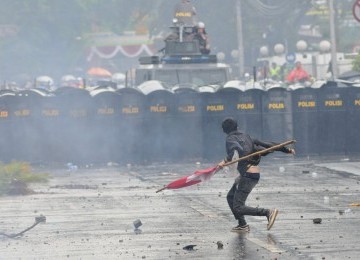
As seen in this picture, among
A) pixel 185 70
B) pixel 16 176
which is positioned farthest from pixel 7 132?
pixel 185 70

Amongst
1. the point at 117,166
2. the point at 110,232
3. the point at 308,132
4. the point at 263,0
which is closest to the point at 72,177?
the point at 117,166

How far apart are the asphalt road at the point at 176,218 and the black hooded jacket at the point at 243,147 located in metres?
0.88

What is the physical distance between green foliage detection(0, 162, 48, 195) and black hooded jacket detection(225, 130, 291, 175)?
23.3 feet

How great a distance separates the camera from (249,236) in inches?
573

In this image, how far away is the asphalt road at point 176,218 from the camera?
43.9 ft

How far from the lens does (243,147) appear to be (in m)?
15.0

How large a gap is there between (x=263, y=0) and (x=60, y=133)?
146 ft

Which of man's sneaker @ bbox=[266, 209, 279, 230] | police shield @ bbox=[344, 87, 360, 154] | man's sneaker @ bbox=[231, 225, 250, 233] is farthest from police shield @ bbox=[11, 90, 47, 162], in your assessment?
man's sneaker @ bbox=[266, 209, 279, 230]

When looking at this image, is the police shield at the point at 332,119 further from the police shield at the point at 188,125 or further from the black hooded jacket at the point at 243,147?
the black hooded jacket at the point at 243,147

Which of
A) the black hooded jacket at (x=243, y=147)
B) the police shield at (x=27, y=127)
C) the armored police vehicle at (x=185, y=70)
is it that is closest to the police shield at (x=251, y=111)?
the armored police vehicle at (x=185, y=70)

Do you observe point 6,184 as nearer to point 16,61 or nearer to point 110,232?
point 110,232

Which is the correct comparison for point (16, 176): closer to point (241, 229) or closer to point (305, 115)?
point (241, 229)

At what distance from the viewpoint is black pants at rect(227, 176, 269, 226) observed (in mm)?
15047

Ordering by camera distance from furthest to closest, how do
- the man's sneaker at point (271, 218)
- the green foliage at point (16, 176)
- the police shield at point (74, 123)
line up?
1. the police shield at point (74, 123)
2. the green foliage at point (16, 176)
3. the man's sneaker at point (271, 218)
